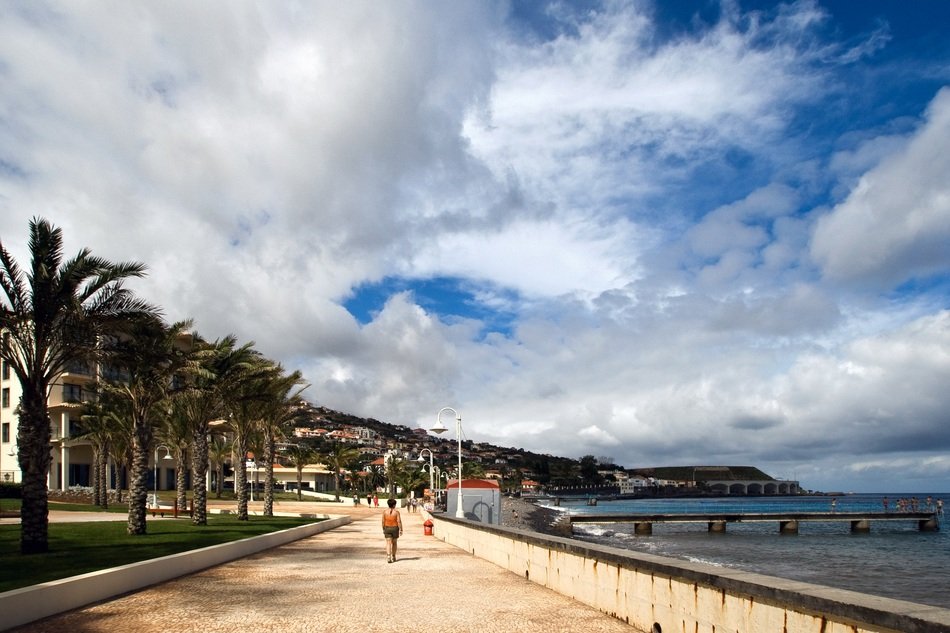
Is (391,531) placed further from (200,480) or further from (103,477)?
(103,477)

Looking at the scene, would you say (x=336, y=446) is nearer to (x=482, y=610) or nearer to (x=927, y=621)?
(x=482, y=610)

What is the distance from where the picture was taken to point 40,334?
54.8 ft

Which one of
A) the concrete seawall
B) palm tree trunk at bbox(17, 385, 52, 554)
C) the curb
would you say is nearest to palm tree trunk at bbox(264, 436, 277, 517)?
the curb

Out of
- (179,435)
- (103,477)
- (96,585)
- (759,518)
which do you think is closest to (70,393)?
(179,435)

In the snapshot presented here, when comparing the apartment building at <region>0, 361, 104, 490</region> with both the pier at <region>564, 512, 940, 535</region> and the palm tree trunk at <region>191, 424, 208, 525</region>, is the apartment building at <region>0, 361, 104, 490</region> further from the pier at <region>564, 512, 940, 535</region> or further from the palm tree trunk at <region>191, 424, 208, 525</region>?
the pier at <region>564, 512, 940, 535</region>

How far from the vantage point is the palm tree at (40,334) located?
16516 millimetres

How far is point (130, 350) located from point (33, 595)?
11717 mm

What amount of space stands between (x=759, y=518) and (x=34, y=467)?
63718 millimetres

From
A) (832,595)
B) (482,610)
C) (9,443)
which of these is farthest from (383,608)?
(9,443)

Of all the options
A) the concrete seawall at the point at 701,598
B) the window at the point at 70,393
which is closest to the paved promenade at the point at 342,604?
the concrete seawall at the point at 701,598

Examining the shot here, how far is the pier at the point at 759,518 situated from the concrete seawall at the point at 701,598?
55.8 meters

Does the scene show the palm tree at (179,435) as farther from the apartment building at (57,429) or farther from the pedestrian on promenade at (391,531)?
the pedestrian on promenade at (391,531)

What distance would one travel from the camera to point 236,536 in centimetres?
2225

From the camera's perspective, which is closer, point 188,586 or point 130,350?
point 188,586
